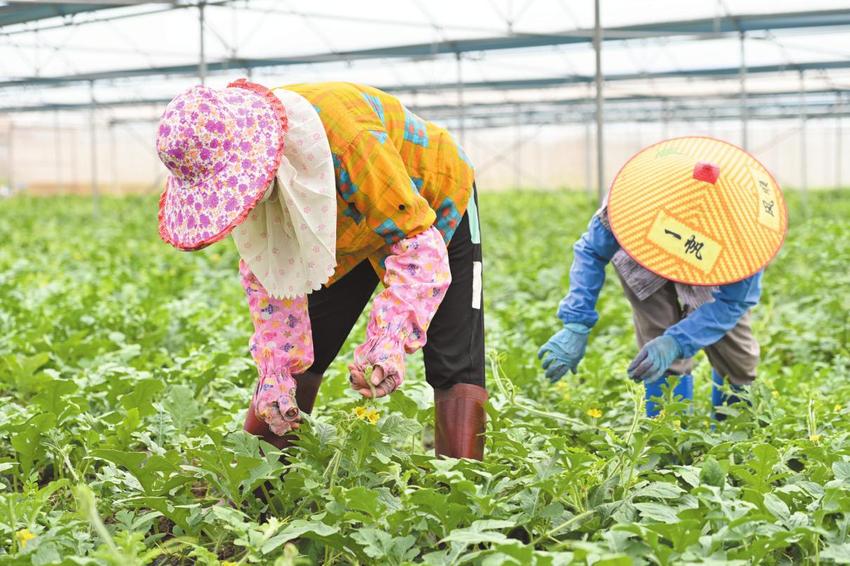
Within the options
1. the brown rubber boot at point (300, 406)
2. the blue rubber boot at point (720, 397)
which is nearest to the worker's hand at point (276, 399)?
the brown rubber boot at point (300, 406)

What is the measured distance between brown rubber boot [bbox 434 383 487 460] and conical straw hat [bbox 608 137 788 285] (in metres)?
0.68

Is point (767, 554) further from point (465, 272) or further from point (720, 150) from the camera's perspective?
point (720, 150)

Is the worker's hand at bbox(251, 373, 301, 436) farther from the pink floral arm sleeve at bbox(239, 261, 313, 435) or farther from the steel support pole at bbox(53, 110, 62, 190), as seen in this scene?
the steel support pole at bbox(53, 110, 62, 190)

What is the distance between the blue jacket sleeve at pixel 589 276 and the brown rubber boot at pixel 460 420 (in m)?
0.69

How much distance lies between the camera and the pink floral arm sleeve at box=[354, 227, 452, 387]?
88.0 inches

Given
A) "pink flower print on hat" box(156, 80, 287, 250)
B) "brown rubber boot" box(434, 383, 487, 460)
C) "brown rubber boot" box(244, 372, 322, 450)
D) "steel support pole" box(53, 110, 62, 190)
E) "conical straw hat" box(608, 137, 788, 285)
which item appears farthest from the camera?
"steel support pole" box(53, 110, 62, 190)


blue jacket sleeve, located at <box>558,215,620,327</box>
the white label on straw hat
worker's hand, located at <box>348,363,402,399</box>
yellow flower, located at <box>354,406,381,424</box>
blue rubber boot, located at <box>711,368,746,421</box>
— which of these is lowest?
blue rubber boot, located at <box>711,368,746,421</box>

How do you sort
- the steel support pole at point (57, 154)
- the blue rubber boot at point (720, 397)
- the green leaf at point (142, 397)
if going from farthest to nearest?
the steel support pole at point (57, 154) → the blue rubber boot at point (720, 397) → the green leaf at point (142, 397)

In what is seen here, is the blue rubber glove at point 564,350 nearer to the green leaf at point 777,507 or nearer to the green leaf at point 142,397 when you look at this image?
the green leaf at point 777,507

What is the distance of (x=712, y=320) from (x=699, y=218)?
355mm

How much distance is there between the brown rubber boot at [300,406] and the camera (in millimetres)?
2703

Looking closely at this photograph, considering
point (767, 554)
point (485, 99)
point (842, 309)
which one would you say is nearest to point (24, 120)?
point (485, 99)

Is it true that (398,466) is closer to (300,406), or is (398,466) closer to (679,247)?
(300,406)

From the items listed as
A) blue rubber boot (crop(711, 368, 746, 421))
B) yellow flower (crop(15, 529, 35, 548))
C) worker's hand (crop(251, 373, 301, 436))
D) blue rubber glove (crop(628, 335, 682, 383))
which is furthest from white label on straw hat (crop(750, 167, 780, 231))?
yellow flower (crop(15, 529, 35, 548))
